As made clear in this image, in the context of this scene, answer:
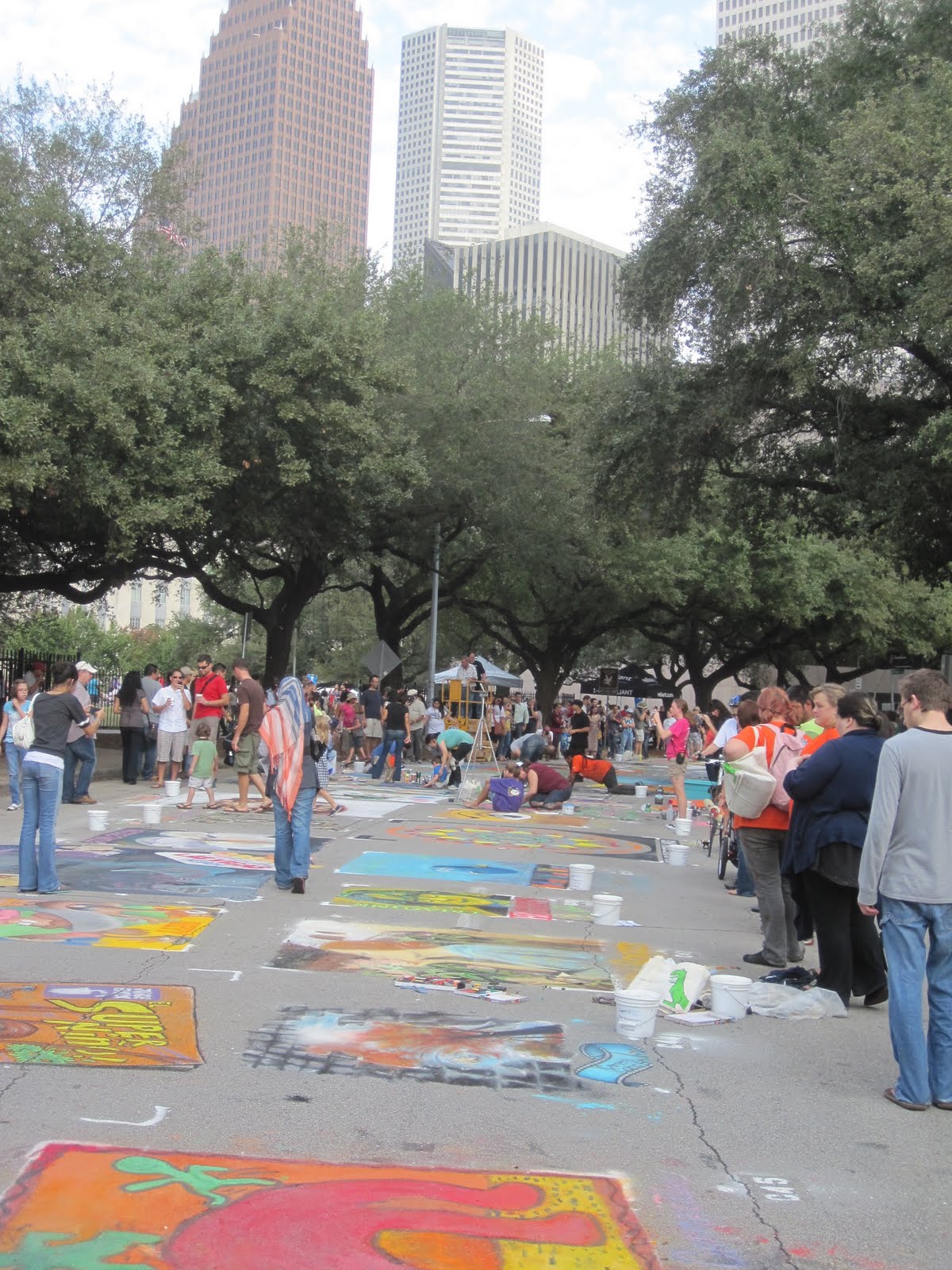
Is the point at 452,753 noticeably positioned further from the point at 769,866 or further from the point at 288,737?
the point at 769,866

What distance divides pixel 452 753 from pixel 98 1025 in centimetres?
1694

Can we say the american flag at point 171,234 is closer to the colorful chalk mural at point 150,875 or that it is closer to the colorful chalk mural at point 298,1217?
the colorful chalk mural at point 150,875

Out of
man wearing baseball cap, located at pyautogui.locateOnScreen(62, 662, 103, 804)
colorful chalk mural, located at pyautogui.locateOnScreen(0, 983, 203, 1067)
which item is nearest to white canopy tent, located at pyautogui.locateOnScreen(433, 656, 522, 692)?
man wearing baseball cap, located at pyautogui.locateOnScreen(62, 662, 103, 804)

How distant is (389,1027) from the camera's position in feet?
19.9

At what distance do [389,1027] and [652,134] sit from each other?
18.5 m

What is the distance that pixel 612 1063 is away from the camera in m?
5.73

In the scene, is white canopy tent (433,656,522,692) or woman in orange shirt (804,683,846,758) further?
white canopy tent (433,656,522,692)

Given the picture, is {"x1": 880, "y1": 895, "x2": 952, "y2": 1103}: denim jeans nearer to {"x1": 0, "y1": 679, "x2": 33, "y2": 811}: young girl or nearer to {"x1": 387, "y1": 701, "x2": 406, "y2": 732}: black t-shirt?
{"x1": 0, "y1": 679, "x2": 33, "y2": 811}: young girl

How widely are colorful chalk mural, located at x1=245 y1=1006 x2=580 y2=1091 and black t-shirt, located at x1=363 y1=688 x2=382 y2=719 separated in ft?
63.2

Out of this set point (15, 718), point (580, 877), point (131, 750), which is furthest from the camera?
point (131, 750)

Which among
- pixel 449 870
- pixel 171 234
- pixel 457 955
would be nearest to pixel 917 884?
pixel 457 955

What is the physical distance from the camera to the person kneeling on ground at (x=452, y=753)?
21734 mm

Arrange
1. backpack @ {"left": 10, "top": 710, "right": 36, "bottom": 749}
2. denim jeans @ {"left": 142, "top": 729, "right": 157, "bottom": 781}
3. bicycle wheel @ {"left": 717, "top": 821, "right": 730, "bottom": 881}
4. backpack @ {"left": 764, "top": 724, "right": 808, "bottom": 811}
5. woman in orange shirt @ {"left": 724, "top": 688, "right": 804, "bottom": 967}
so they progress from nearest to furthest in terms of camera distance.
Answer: woman in orange shirt @ {"left": 724, "top": 688, "right": 804, "bottom": 967}
backpack @ {"left": 764, "top": 724, "right": 808, "bottom": 811}
backpack @ {"left": 10, "top": 710, "right": 36, "bottom": 749}
bicycle wheel @ {"left": 717, "top": 821, "right": 730, "bottom": 881}
denim jeans @ {"left": 142, "top": 729, "right": 157, "bottom": 781}

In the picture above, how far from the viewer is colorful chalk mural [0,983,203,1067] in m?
5.32
